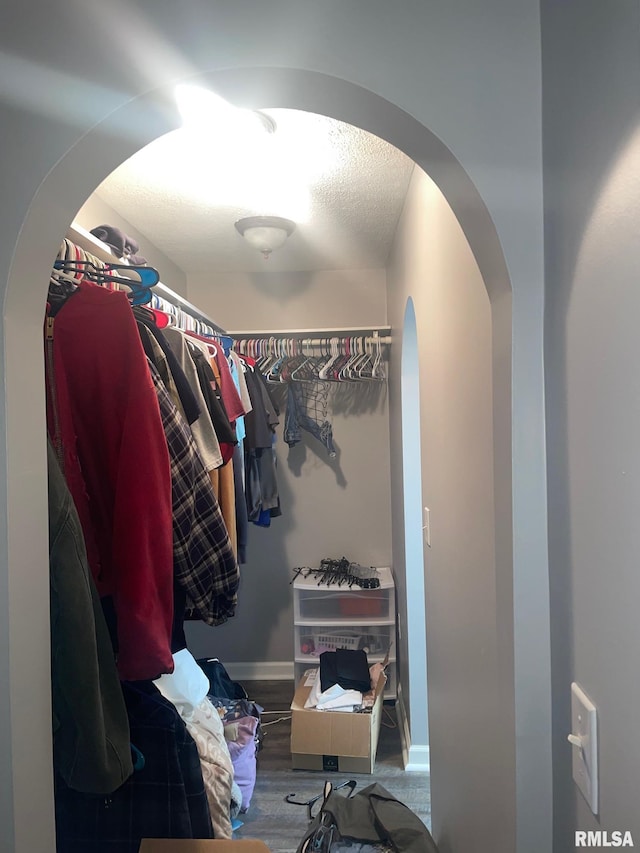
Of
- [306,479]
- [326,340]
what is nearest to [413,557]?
[306,479]

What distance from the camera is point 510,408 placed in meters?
0.82

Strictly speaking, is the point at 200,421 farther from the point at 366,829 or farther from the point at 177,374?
the point at 366,829

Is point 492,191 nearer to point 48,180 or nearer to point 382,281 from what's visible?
point 48,180

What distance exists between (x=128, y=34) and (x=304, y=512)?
276cm

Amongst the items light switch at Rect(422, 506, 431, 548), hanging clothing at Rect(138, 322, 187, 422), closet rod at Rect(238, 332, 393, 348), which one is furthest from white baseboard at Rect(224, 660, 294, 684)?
hanging clothing at Rect(138, 322, 187, 422)

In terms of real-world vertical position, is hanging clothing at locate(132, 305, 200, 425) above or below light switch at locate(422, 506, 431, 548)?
above

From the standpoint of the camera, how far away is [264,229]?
239cm

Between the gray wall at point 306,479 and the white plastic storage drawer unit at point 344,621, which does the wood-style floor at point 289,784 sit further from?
the gray wall at point 306,479

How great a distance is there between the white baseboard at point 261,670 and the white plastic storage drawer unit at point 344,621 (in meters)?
0.50

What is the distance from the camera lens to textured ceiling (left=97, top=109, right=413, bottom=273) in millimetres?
1754

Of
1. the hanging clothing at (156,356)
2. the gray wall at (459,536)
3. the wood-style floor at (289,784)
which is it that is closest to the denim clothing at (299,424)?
the gray wall at (459,536)

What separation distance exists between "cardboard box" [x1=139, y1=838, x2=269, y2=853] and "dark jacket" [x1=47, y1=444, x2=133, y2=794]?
1.71ft

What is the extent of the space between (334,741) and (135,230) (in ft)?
8.10

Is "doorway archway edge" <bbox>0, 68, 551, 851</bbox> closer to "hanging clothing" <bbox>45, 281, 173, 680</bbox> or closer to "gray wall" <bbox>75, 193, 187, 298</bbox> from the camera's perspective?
"hanging clothing" <bbox>45, 281, 173, 680</bbox>
